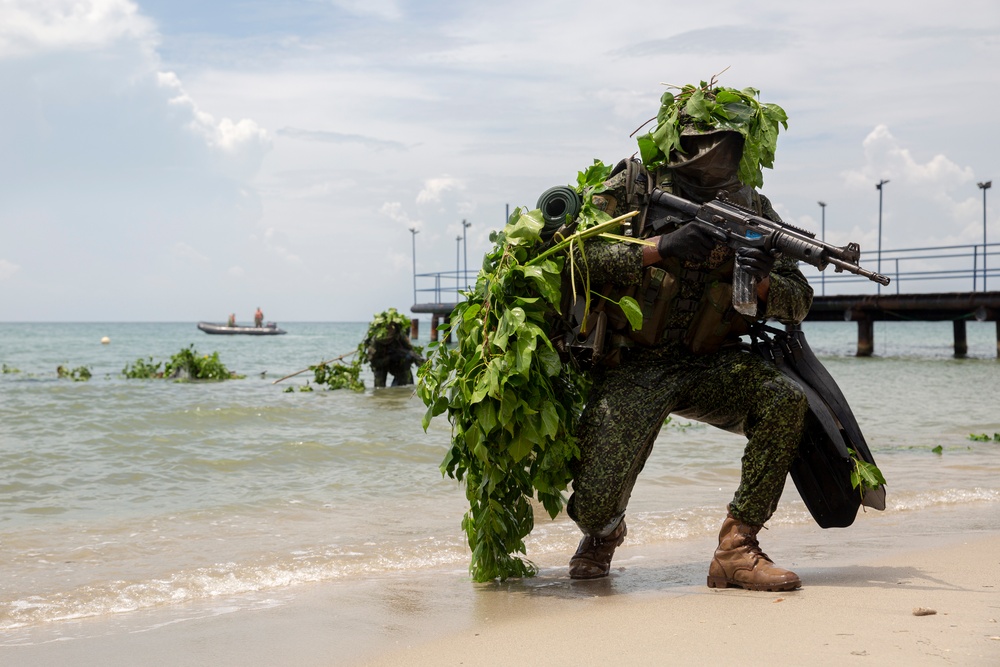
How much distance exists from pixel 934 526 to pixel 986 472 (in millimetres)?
2779

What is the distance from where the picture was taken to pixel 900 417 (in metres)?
12.5

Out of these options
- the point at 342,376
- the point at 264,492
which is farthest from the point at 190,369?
the point at 264,492

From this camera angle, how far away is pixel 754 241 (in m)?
3.78

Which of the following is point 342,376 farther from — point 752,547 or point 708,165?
point 752,547

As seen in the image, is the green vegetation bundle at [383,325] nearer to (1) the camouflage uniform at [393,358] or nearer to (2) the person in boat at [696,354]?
(1) the camouflage uniform at [393,358]

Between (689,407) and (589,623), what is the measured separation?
1174 mm

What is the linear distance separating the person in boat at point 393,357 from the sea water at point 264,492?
8.61ft

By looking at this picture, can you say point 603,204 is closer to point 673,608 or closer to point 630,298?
point 630,298

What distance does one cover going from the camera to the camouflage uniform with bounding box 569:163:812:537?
3.92 metres

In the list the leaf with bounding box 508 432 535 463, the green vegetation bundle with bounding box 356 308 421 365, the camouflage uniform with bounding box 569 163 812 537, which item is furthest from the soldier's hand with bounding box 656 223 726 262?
the green vegetation bundle with bounding box 356 308 421 365

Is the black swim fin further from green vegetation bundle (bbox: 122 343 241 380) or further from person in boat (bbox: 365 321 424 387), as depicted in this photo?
green vegetation bundle (bbox: 122 343 241 380)

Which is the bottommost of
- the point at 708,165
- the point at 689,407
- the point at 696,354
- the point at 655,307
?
the point at 689,407

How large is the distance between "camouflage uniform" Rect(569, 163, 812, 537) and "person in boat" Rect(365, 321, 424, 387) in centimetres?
1181

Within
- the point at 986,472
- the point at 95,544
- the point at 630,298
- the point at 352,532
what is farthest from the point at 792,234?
the point at 986,472
